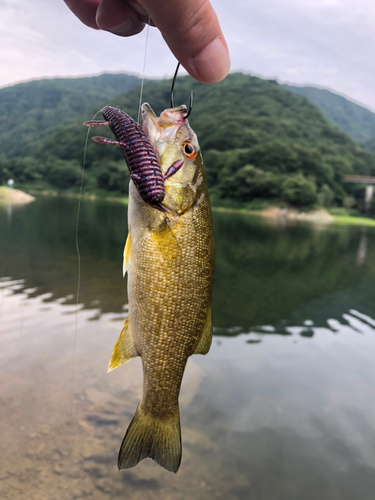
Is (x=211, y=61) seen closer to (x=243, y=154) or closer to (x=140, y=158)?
(x=140, y=158)

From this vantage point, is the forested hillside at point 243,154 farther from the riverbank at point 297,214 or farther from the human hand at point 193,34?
the human hand at point 193,34

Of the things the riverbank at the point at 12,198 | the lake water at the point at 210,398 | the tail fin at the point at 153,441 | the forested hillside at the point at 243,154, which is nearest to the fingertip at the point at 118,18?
the tail fin at the point at 153,441

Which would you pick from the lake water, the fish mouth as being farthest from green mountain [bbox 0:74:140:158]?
the fish mouth

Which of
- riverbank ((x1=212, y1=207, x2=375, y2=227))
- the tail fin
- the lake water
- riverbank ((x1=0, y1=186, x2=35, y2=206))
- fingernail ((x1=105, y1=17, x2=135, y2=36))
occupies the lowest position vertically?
the lake water

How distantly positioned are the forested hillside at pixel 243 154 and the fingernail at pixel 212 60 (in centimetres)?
4465

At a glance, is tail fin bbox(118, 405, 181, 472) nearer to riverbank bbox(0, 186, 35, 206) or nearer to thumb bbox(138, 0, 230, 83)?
thumb bbox(138, 0, 230, 83)

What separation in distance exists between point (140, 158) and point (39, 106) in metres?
96.9

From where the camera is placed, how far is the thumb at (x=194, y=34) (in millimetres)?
1500

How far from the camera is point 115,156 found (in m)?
56.2

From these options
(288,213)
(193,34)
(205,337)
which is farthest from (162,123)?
(288,213)

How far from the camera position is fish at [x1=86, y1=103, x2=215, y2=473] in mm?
1966

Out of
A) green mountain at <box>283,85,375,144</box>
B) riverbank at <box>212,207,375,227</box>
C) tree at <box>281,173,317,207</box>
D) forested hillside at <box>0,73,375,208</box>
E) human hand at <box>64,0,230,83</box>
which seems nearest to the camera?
human hand at <box>64,0,230,83</box>

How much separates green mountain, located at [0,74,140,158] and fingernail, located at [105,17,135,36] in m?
74.7

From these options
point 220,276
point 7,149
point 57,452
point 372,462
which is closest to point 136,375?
point 57,452
